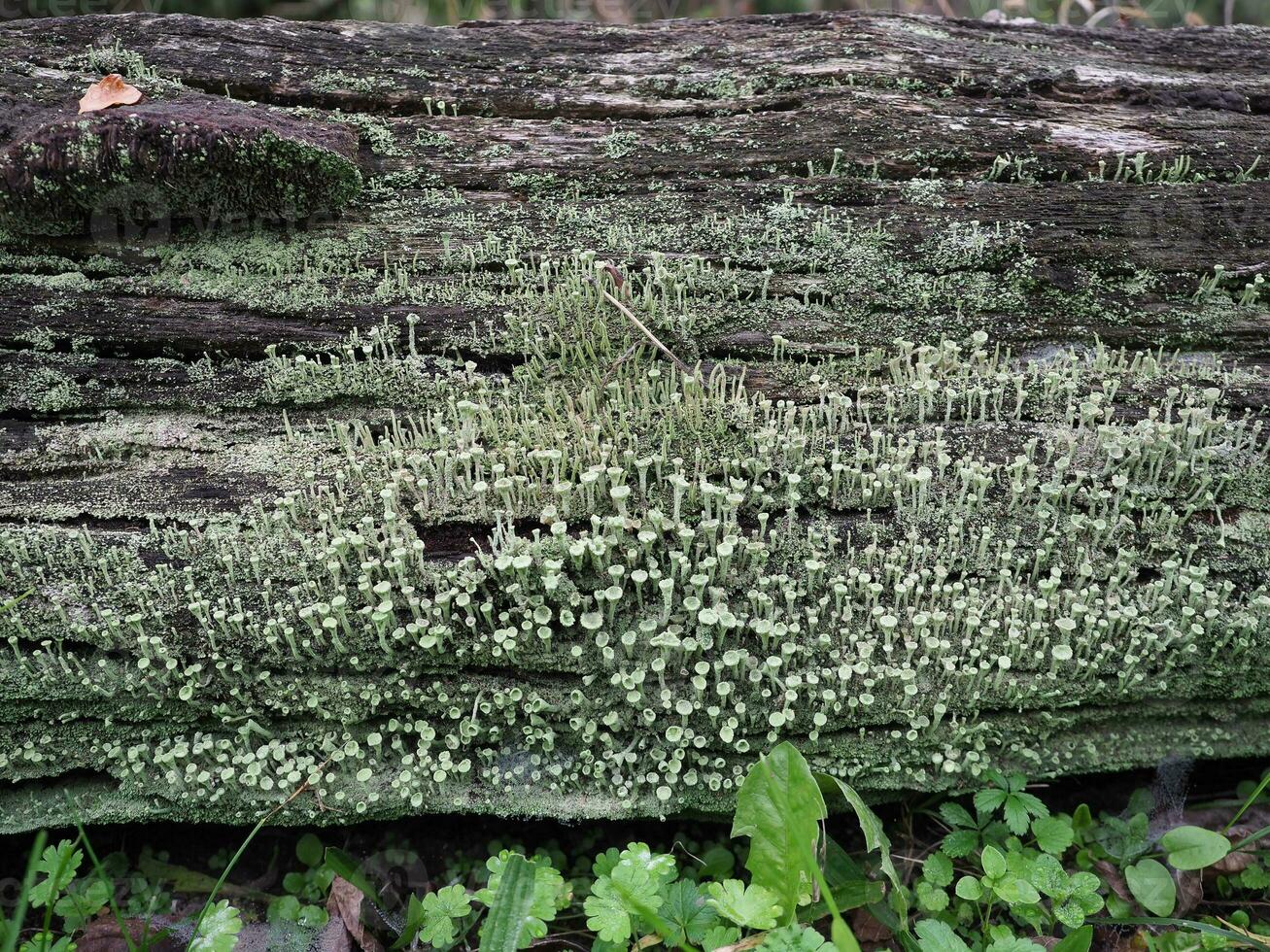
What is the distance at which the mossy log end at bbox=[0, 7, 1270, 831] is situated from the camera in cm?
288

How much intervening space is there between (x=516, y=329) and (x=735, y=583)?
1565 millimetres

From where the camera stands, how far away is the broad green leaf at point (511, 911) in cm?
226

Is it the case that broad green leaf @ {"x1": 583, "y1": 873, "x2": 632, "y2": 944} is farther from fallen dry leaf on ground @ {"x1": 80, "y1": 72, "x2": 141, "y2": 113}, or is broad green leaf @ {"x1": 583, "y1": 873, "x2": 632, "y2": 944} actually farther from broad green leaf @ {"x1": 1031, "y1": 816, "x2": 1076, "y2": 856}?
fallen dry leaf on ground @ {"x1": 80, "y1": 72, "x2": 141, "y2": 113}

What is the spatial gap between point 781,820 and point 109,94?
14.1ft

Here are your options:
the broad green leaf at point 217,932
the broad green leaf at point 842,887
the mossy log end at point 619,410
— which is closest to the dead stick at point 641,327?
the mossy log end at point 619,410

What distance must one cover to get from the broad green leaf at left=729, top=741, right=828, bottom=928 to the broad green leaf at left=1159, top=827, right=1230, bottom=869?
1.31m

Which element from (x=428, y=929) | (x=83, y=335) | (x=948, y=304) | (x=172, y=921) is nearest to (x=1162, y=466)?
(x=948, y=304)

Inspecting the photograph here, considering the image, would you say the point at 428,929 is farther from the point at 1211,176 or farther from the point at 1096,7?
the point at 1096,7

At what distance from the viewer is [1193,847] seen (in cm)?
276

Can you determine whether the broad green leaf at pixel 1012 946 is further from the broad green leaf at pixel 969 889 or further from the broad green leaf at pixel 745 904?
A: the broad green leaf at pixel 745 904

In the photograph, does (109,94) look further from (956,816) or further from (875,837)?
(956,816)

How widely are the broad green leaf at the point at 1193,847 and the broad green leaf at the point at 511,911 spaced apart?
2.14m

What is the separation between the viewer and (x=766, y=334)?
3.83m

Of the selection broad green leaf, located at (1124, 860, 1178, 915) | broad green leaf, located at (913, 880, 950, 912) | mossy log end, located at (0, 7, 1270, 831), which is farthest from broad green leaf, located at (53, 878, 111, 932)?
broad green leaf, located at (1124, 860, 1178, 915)
